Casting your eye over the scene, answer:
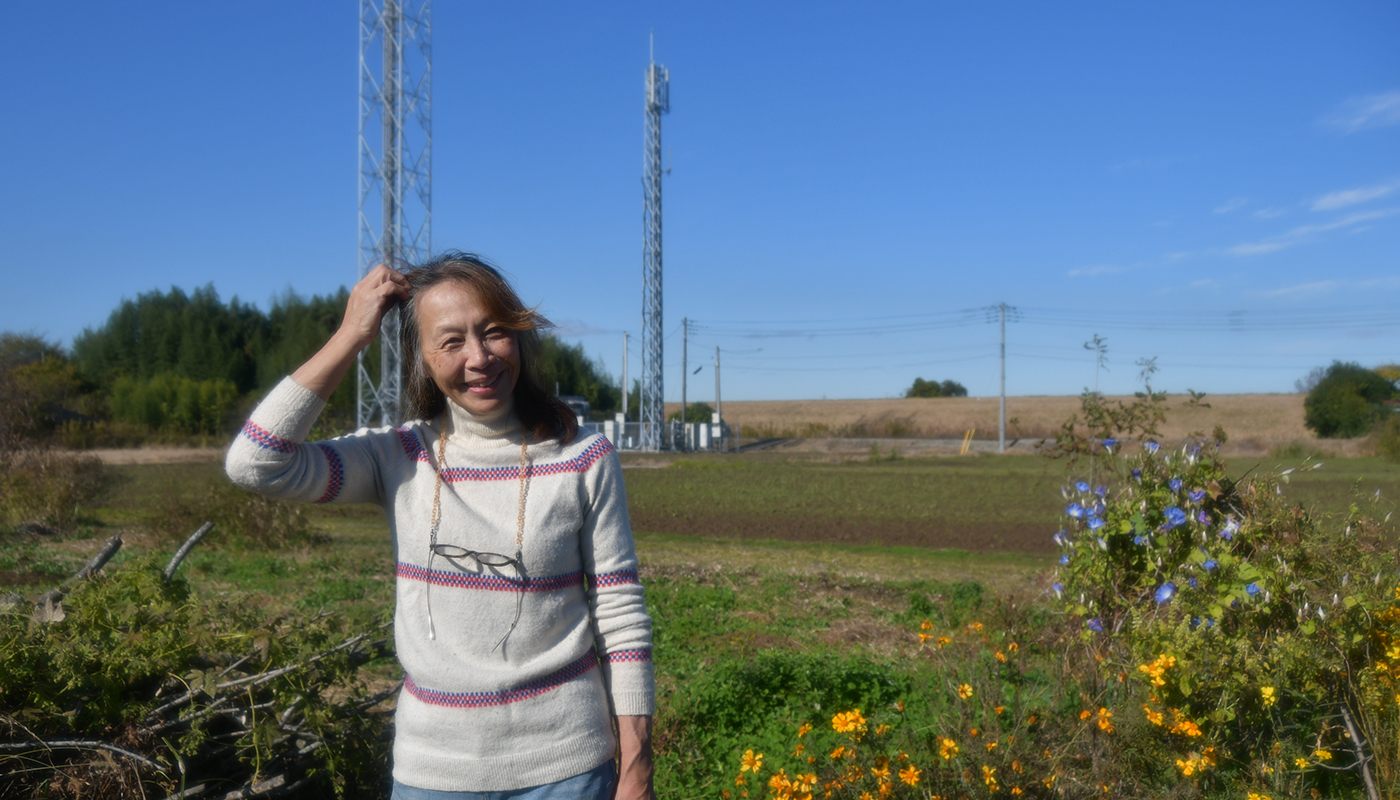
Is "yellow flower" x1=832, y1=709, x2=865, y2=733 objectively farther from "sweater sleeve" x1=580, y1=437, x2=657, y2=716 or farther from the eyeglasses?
the eyeglasses

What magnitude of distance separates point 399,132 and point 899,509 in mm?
16945

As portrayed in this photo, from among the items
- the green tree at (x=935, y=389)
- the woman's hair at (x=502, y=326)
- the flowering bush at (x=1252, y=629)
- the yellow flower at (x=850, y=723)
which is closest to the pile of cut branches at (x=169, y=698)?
the woman's hair at (x=502, y=326)

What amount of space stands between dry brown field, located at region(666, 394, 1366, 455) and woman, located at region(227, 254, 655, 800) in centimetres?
4147

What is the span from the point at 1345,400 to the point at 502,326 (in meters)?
54.4

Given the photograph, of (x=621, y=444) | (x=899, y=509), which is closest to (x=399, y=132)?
(x=899, y=509)

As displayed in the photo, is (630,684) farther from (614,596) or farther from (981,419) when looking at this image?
(981,419)

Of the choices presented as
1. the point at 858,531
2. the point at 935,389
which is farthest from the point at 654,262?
the point at 935,389

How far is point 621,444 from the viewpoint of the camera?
137 ft

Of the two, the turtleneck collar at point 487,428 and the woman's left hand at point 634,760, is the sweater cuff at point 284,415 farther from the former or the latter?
the woman's left hand at point 634,760

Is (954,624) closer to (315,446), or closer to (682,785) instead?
(682,785)

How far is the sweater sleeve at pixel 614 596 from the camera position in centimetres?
179

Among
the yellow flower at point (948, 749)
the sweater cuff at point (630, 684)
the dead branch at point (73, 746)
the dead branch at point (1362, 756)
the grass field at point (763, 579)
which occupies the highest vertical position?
the sweater cuff at point (630, 684)

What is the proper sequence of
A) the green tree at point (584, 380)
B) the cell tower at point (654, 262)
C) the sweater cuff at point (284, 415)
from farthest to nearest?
the green tree at point (584, 380), the cell tower at point (654, 262), the sweater cuff at point (284, 415)

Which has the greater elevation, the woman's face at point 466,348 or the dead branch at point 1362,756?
the woman's face at point 466,348
